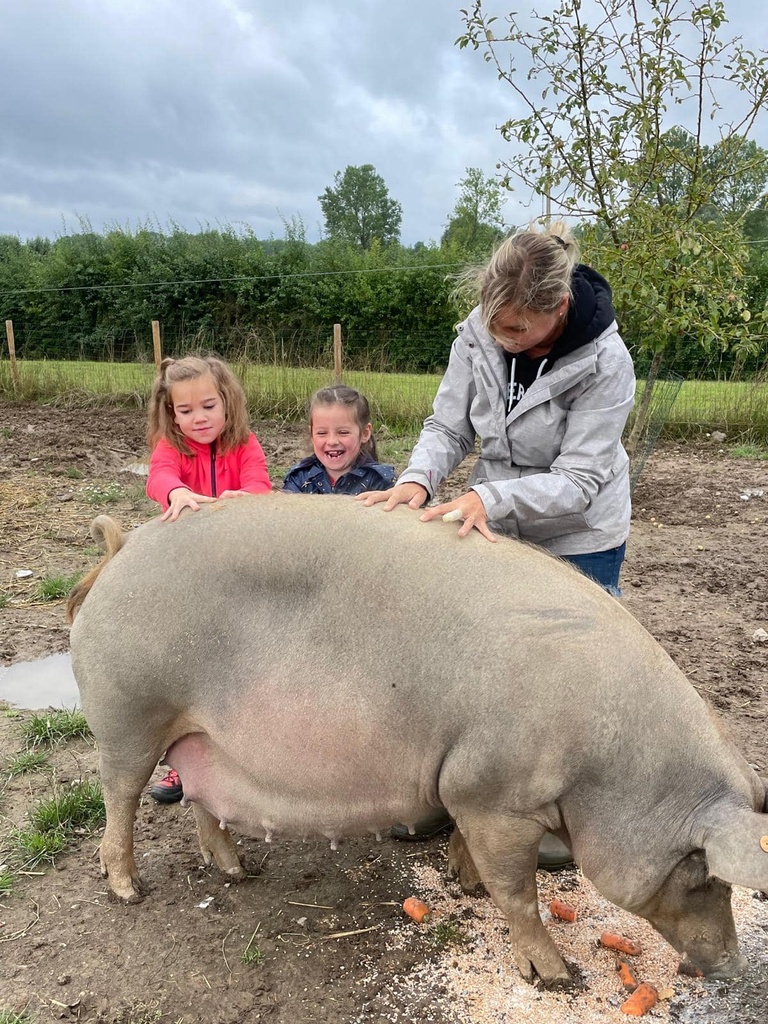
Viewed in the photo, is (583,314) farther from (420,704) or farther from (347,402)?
(420,704)

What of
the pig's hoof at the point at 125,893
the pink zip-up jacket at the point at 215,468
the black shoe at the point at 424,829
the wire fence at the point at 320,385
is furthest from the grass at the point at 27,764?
the wire fence at the point at 320,385

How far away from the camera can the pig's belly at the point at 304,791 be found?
2.69m

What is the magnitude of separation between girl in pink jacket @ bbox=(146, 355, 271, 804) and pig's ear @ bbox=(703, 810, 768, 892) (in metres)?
2.22

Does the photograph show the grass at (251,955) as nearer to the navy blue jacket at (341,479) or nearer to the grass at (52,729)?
the grass at (52,729)

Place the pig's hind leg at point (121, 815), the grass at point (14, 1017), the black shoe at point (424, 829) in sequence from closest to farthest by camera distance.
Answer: the grass at point (14, 1017) < the pig's hind leg at point (121, 815) < the black shoe at point (424, 829)

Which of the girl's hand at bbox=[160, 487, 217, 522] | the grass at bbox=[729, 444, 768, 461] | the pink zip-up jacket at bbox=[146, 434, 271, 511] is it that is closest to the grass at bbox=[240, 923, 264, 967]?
the girl's hand at bbox=[160, 487, 217, 522]

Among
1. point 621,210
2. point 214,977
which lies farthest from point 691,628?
point 621,210

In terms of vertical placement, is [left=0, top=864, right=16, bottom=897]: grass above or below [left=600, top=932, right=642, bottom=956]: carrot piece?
below

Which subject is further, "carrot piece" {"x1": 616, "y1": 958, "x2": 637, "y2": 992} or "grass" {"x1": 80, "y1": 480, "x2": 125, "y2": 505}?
"grass" {"x1": 80, "y1": 480, "x2": 125, "y2": 505}

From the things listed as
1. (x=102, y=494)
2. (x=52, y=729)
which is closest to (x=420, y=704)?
(x=52, y=729)

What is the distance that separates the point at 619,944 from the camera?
2971mm

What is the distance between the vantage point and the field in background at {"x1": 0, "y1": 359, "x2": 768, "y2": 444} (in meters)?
13.4

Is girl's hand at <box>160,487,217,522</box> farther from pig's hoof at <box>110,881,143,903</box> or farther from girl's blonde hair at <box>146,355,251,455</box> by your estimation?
pig's hoof at <box>110,881,143,903</box>

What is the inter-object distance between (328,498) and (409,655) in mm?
653
